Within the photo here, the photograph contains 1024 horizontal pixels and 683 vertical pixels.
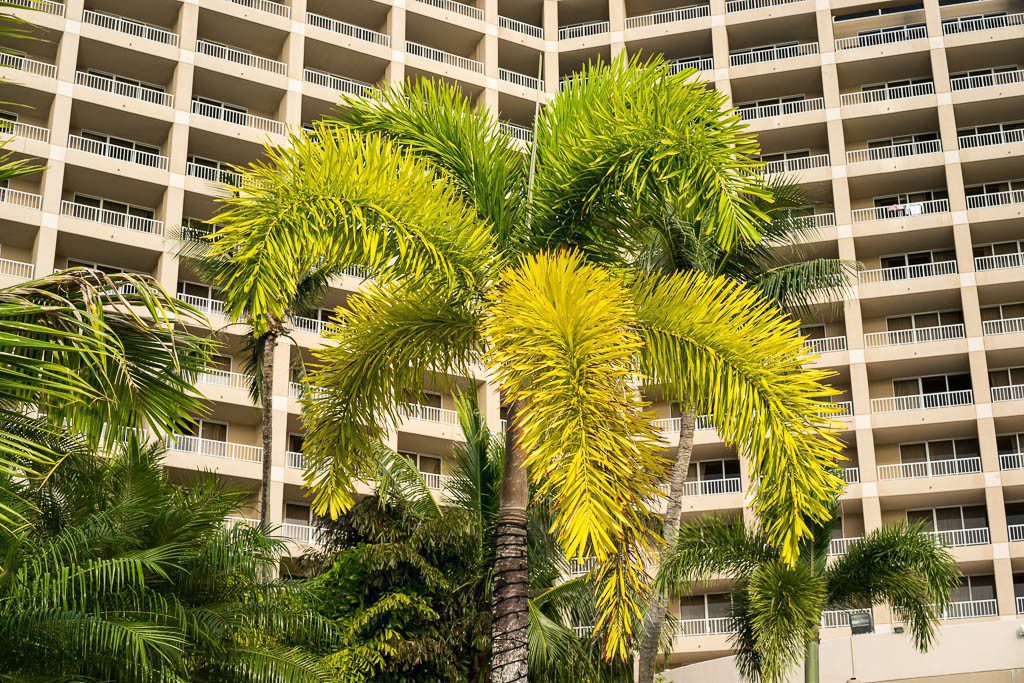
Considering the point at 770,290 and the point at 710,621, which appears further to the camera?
the point at 710,621

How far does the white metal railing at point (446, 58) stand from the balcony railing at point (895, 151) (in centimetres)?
1727

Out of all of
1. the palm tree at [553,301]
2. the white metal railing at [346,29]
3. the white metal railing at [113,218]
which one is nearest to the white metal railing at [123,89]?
the white metal railing at [113,218]

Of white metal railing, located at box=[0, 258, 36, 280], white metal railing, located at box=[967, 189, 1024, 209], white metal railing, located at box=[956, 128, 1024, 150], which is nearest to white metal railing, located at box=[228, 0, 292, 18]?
white metal railing, located at box=[0, 258, 36, 280]

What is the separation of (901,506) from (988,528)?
338 cm

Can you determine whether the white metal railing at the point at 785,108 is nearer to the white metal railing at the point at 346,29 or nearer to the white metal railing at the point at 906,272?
the white metal railing at the point at 906,272

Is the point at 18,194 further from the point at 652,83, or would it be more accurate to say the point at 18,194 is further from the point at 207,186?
the point at 652,83

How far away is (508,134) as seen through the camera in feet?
37.7

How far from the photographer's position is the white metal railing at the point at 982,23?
5441 cm

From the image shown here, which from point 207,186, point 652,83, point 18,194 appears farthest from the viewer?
point 207,186

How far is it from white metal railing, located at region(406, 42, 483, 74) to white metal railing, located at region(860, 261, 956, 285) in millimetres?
19530

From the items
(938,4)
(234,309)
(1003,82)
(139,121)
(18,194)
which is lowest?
(234,309)

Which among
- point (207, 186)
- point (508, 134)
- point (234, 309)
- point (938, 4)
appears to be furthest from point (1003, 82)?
point (234, 309)

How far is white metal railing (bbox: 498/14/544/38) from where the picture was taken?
5866 cm

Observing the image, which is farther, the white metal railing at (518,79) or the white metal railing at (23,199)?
the white metal railing at (518,79)
